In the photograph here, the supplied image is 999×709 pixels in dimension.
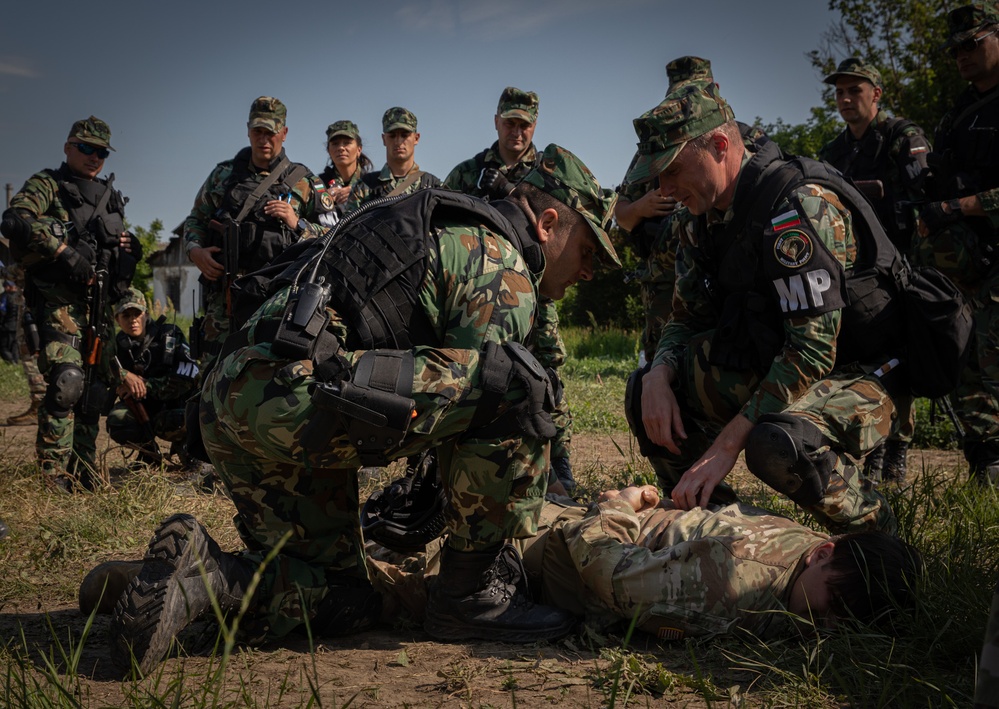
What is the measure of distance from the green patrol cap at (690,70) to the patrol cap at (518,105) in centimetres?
94

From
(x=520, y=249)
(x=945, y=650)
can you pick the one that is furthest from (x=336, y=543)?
(x=945, y=650)

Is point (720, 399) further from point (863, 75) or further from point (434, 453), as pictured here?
point (863, 75)

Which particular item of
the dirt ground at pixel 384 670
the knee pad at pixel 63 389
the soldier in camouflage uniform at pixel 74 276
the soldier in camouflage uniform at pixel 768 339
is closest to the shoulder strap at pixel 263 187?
the soldier in camouflage uniform at pixel 74 276

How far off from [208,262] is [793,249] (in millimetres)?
4110

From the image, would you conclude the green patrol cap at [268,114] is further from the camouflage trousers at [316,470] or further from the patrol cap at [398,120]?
the camouflage trousers at [316,470]

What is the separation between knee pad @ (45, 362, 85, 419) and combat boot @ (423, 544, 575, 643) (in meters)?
3.59

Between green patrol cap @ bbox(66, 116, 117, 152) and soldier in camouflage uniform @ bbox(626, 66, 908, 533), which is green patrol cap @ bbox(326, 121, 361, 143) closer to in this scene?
green patrol cap @ bbox(66, 116, 117, 152)

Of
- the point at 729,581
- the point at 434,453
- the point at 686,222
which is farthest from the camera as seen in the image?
the point at 686,222

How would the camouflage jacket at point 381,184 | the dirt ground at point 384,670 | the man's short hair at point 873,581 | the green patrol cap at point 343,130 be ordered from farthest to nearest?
1. the green patrol cap at point 343,130
2. the camouflage jacket at point 381,184
3. the man's short hair at point 873,581
4. the dirt ground at point 384,670

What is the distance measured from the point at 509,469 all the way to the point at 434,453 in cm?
64

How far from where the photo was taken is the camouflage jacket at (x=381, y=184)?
6766 millimetres

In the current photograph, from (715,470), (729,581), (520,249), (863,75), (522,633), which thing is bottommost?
(522,633)

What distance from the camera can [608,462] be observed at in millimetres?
5504

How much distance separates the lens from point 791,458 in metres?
2.91
